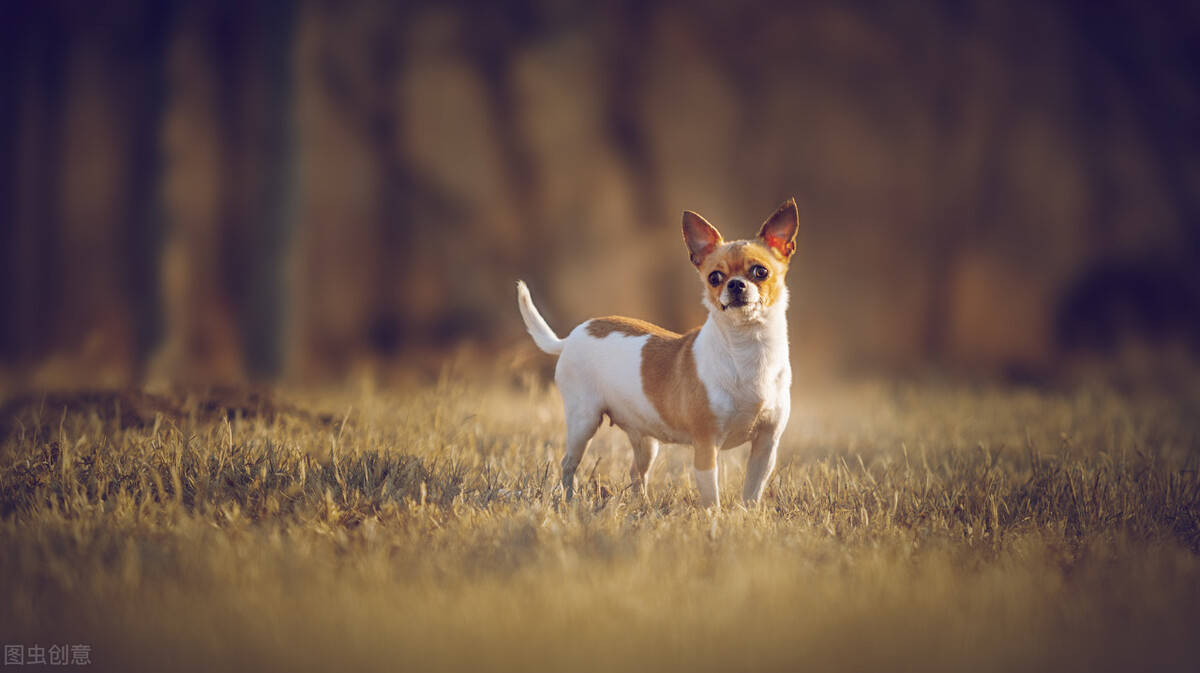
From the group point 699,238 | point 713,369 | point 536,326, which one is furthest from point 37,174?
point 713,369

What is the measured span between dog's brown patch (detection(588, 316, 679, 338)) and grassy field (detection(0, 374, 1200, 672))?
66cm

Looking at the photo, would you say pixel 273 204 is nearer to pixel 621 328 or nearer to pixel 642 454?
pixel 621 328

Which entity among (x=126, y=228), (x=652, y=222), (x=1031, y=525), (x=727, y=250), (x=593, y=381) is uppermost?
(x=126, y=228)

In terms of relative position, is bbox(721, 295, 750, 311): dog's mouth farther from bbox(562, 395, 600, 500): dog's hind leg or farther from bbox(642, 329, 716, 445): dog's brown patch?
bbox(562, 395, 600, 500): dog's hind leg

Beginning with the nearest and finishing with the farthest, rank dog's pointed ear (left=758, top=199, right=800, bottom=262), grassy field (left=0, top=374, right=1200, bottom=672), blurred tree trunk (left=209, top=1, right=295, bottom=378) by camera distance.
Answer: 1. grassy field (left=0, top=374, right=1200, bottom=672)
2. dog's pointed ear (left=758, top=199, right=800, bottom=262)
3. blurred tree trunk (left=209, top=1, right=295, bottom=378)

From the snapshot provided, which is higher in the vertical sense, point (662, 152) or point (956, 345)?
point (662, 152)

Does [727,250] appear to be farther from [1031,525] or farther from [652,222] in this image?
[652,222]

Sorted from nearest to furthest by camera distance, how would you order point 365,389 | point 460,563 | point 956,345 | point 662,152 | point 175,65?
point 460,563, point 365,389, point 175,65, point 956,345, point 662,152

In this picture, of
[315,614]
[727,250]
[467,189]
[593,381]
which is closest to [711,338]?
[727,250]

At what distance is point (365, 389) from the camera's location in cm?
601

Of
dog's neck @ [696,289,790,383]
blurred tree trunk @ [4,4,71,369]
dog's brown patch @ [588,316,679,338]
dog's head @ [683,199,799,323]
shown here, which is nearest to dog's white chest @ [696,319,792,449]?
dog's neck @ [696,289,790,383]

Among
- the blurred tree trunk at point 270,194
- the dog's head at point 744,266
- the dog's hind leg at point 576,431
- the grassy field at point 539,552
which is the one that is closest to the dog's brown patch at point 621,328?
the dog's hind leg at point 576,431

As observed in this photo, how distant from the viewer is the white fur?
3445mm

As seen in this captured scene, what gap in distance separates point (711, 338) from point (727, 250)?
1.14 feet
